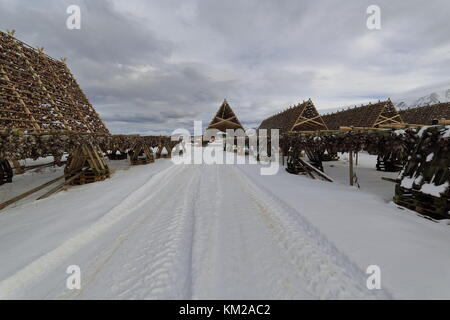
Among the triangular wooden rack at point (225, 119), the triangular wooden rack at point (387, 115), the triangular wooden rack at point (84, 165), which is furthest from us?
the triangular wooden rack at point (225, 119)

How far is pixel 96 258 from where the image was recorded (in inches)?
113

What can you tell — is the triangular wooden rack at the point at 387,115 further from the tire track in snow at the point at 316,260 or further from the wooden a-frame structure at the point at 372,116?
the tire track in snow at the point at 316,260

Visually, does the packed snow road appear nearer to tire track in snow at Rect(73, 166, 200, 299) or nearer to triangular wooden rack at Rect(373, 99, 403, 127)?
tire track in snow at Rect(73, 166, 200, 299)

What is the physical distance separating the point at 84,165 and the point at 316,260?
452 inches

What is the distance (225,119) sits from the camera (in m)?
19.6

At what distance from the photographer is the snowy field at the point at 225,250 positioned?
222 cm

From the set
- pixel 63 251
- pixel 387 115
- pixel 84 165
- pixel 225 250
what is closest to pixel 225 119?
pixel 84 165

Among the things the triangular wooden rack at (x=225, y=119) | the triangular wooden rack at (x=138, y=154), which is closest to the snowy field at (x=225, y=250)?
the triangular wooden rack at (x=138, y=154)

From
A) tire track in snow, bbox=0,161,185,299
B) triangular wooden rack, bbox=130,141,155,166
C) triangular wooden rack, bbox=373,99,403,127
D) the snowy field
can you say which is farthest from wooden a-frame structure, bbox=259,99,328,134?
tire track in snow, bbox=0,161,185,299

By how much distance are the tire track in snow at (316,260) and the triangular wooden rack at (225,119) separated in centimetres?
1649

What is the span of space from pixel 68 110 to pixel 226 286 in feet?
55.3

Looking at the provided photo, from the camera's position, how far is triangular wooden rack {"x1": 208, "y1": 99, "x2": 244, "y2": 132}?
64.5ft

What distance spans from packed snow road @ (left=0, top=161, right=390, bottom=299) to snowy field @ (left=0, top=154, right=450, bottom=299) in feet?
0.05
